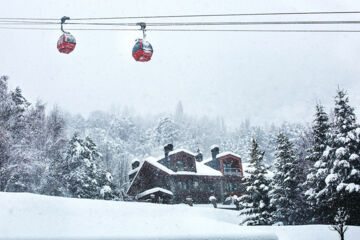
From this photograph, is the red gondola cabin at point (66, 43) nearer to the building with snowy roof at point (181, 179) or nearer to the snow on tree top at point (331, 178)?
the snow on tree top at point (331, 178)

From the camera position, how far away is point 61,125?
3809cm

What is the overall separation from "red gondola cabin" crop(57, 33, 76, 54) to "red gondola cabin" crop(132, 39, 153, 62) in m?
2.44

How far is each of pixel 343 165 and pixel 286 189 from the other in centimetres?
605

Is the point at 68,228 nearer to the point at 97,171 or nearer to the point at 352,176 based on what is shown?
the point at 352,176

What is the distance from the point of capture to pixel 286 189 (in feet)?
87.4

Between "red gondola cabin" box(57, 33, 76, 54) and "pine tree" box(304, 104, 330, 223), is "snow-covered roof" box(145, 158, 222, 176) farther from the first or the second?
"red gondola cabin" box(57, 33, 76, 54)

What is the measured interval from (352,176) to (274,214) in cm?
789

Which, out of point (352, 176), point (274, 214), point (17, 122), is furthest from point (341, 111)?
point (17, 122)

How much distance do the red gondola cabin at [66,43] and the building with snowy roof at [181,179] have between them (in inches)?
1108

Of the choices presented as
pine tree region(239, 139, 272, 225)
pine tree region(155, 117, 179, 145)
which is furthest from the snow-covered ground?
pine tree region(155, 117, 179, 145)

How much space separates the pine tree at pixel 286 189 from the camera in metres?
26.4

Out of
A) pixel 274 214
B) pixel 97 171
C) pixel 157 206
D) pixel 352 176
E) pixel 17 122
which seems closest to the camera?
Answer: pixel 157 206

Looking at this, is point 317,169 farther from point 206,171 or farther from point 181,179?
point 206,171

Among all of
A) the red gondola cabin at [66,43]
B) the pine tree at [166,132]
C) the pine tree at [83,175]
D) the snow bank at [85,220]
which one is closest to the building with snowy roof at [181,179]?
the pine tree at [83,175]
